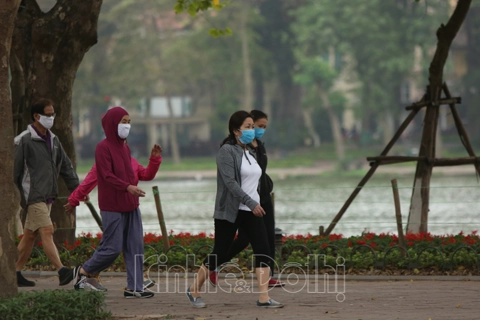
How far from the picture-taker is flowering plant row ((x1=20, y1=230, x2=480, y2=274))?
10859 mm

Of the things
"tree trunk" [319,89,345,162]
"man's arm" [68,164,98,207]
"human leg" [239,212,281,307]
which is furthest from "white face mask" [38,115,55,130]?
"tree trunk" [319,89,345,162]

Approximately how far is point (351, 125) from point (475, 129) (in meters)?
18.6

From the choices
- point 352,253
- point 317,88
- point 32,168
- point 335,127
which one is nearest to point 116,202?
point 32,168

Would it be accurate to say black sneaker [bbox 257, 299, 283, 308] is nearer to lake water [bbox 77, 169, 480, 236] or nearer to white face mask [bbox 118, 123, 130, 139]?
white face mask [bbox 118, 123, 130, 139]

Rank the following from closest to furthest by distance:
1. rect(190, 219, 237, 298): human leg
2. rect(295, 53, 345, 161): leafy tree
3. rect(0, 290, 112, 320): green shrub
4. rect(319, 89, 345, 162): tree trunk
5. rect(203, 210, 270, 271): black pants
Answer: rect(0, 290, 112, 320): green shrub → rect(203, 210, 270, 271): black pants → rect(190, 219, 237, 298): human leg → rect(295, 53, 345, 161): leafy tree → rect(319, 89, 345, 162): tree trunk

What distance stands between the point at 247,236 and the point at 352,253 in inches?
113

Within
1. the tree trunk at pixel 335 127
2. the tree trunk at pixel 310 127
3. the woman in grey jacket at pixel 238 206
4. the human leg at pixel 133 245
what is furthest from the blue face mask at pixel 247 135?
the tree trunk at pixel 310 127

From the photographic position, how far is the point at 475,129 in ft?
215

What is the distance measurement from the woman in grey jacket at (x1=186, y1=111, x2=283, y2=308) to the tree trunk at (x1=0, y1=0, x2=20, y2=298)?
5.18ft

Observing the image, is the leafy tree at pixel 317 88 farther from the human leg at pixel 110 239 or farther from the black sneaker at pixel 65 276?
the human leg at pixel 110 239

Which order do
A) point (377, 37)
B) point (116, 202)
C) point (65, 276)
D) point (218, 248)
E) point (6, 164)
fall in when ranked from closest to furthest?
point (6, 164)
point (218, 248)
point (116, 202)
point (65, 276)
point (377, 37)

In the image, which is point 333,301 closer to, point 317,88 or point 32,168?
point 32,168

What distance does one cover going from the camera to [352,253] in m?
11.2

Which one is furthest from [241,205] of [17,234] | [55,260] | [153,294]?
[17,234]
